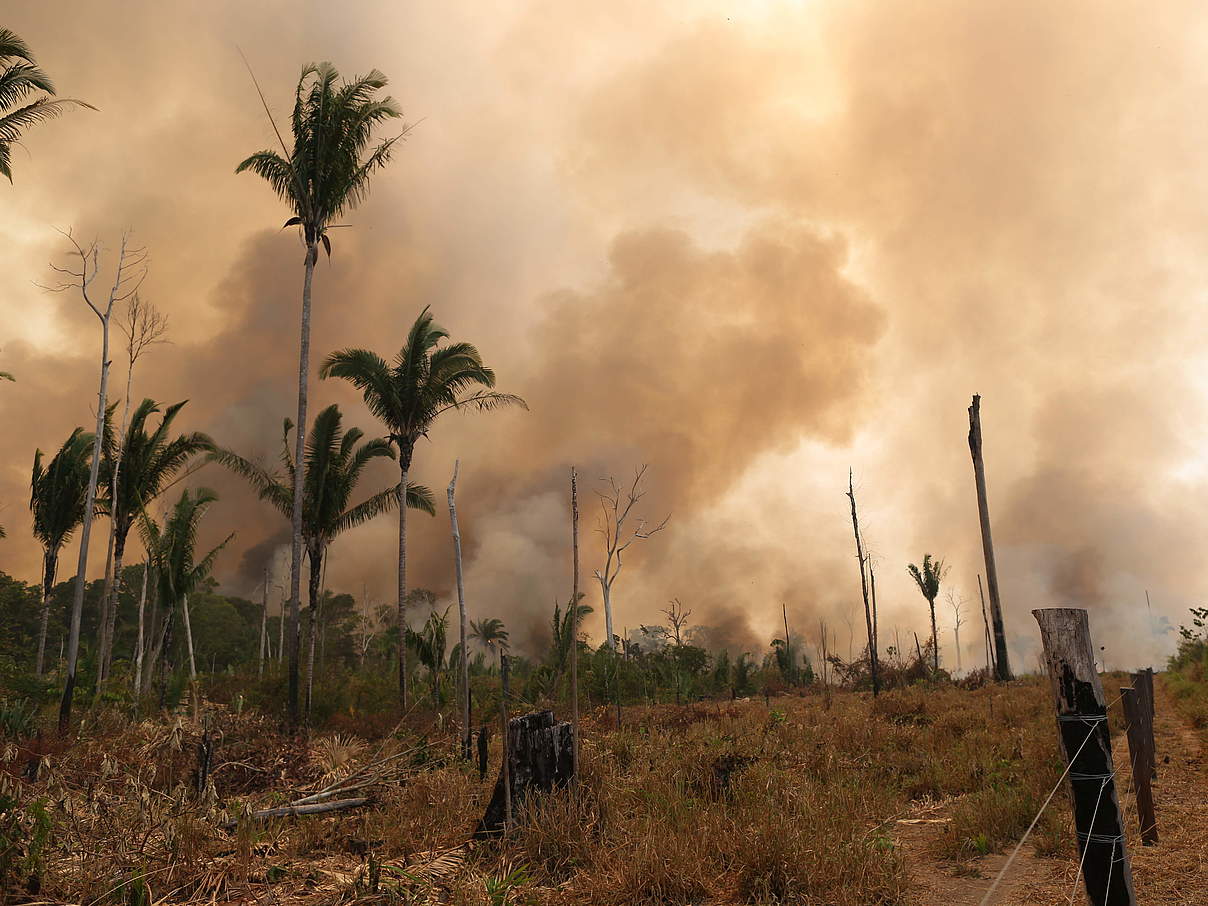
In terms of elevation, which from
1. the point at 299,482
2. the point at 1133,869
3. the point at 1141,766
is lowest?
the point at 1133,869

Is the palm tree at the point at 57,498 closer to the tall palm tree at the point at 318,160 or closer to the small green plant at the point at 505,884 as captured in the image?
the tall palm tree at the point at 318,160

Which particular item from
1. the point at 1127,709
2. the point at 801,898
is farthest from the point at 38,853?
the point at 1127,709

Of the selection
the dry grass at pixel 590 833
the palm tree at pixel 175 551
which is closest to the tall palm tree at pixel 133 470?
the palm tree at pixel 175 551

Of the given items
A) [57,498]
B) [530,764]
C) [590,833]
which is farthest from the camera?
[57,498]

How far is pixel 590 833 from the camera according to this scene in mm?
5820

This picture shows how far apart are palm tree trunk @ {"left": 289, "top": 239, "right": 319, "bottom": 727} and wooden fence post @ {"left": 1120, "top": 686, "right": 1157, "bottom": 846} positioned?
14260mm

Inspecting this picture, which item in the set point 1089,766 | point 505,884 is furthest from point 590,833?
point 1089,766

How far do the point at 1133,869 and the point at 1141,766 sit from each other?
1001mm

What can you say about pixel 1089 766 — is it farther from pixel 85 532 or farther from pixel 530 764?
pixel 85 532

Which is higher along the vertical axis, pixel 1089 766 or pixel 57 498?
pixel 57 498

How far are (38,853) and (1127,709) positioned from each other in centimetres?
827

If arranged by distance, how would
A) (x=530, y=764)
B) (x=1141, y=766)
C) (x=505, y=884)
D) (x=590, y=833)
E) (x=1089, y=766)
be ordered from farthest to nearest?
(x=530, y=764) → (x=1141, y=766) → (x=590, y=833) → (x=505, y=884) → (x=1089, y=766)

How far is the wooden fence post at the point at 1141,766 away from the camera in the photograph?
5.95m

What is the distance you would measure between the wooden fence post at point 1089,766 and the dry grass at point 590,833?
4.71 ft
